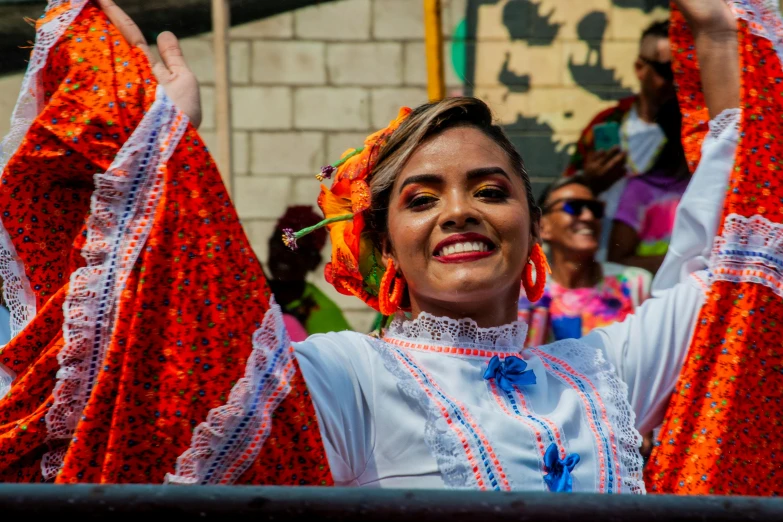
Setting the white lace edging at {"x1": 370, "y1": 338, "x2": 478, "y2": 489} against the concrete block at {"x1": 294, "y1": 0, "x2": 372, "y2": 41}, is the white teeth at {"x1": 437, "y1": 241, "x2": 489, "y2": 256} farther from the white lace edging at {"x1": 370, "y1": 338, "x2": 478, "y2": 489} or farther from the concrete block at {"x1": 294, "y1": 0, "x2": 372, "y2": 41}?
the concrete block at {"x1": 294, "y1": 0, "x2": 372, "y2": 41}

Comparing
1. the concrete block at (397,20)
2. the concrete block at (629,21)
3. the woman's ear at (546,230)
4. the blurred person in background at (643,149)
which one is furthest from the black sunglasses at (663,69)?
the concrete block at (397,20)

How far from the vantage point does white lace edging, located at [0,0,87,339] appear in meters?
2.02

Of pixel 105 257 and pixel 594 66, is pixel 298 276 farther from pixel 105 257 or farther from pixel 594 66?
pixel 105 257

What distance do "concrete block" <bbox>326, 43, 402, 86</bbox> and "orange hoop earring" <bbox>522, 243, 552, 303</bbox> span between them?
3364 millimetres

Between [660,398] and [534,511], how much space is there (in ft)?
3.89

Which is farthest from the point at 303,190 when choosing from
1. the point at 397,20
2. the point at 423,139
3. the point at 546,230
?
the point at 423,139

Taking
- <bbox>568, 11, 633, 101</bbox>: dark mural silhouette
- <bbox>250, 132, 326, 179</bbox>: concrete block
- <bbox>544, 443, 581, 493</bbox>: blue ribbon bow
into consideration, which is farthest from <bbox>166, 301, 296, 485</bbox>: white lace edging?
<bbox>568, 11, 633, 101</bbox>: dark mural silhouette

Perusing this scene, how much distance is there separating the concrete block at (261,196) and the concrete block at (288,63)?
52 centimetres

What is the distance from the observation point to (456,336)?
90.6 inches

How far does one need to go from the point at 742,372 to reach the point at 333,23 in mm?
3875

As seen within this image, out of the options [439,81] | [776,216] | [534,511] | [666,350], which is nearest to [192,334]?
[534,511]

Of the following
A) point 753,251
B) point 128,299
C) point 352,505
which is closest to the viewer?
point 352,505

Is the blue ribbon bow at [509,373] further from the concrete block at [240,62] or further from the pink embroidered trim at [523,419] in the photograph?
the concrete block at [240,62]

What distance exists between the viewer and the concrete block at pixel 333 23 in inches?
226
